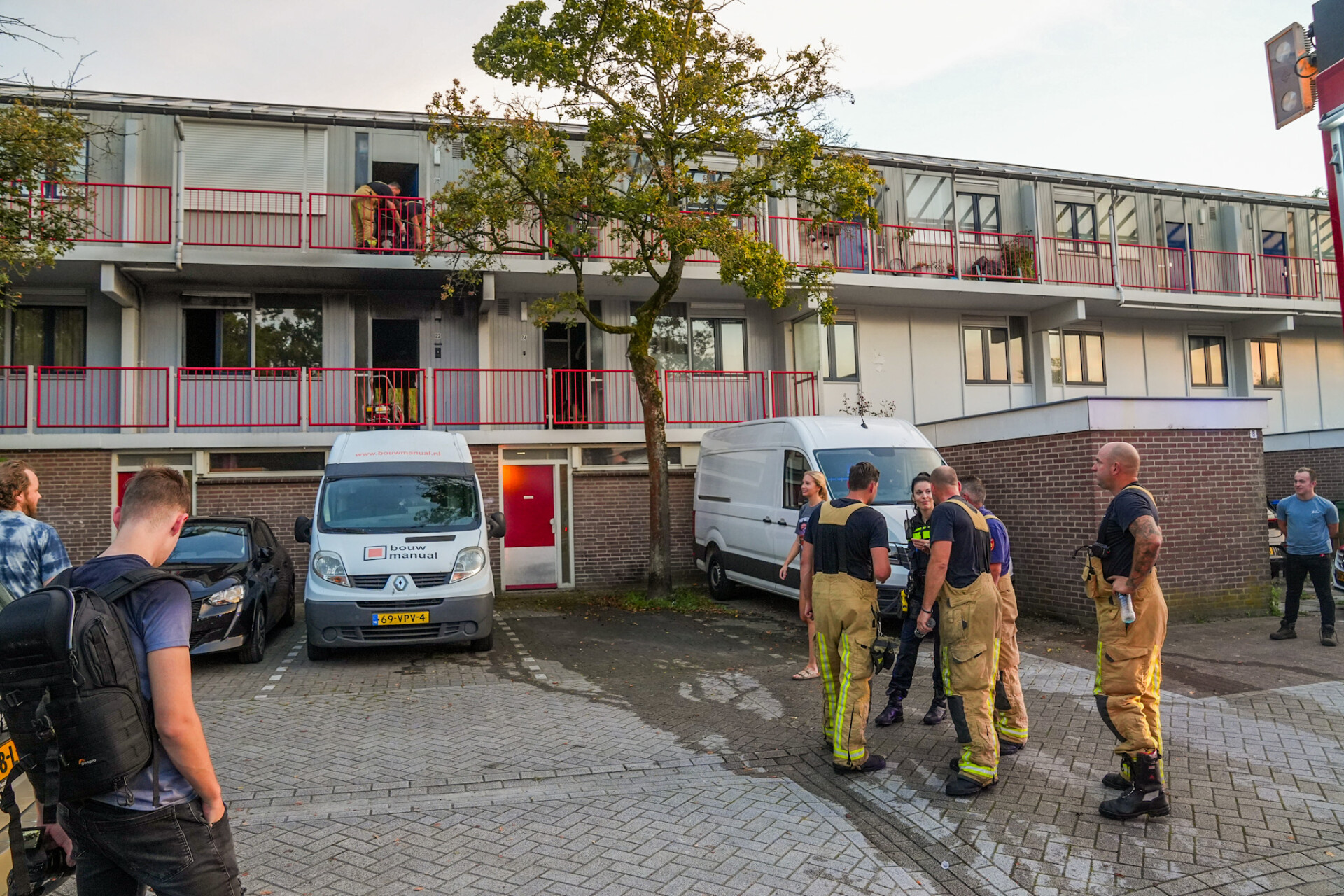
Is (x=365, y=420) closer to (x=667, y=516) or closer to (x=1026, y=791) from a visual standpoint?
(x=667, y=516)

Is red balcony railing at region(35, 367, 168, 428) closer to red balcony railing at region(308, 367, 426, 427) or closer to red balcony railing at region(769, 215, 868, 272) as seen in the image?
red balcony railing at region(308, 367, 426, 427)

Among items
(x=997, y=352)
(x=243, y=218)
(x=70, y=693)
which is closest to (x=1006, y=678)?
(x=70, y=693)

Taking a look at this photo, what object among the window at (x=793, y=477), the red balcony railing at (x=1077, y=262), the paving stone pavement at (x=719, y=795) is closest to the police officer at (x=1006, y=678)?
the paving stone pavement at (x=719, y=795)

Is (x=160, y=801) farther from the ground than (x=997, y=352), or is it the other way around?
(x=997, y=352)

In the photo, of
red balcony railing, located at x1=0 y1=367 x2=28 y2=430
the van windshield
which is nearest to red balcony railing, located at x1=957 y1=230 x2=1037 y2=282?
the van windshield

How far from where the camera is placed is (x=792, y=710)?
673cm

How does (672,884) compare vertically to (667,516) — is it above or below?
below

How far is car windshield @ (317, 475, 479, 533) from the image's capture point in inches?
364

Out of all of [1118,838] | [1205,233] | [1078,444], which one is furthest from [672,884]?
[1205,233]

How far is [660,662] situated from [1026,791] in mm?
4579

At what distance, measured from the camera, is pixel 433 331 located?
51.6ft

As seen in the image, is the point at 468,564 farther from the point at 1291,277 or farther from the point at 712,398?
the point at 1291,277

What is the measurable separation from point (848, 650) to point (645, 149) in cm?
922

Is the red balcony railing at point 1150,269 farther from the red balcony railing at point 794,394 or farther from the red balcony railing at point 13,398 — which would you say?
the red balcony railing at point 13,398
